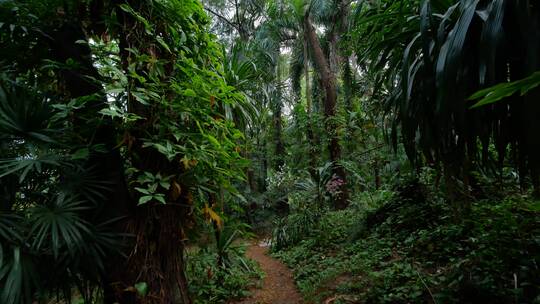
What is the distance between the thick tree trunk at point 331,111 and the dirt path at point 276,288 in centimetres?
234

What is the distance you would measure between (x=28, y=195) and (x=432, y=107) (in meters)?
2.66

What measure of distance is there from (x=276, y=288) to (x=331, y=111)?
4.65 m

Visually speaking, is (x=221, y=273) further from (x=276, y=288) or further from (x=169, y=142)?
(x=169, y=142)

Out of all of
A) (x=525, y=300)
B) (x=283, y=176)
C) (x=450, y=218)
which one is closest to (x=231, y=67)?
(x=450, y=218)

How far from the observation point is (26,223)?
173 centimetres

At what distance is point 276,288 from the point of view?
436 centimetres

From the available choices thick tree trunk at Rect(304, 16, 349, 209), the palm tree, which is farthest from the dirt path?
the palm tree

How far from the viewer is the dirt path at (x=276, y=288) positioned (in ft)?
12.5

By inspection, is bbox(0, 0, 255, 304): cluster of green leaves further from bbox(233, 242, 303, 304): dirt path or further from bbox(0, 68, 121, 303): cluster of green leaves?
bbox(233, 242, 303, 304): dirt path

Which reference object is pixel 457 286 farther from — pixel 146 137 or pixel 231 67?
pixel 231 67

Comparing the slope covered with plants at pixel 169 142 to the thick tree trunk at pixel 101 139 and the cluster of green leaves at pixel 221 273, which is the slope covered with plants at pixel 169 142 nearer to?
the thick tree trunk at pixel 101 139

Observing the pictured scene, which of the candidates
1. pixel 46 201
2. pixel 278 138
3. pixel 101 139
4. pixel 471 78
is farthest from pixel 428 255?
pixel 278 138

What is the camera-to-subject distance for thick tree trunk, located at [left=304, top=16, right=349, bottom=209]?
7055 mm

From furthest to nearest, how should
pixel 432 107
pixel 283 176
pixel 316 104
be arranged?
pixel 316 104, pixel 283 176, pixel 432 107
